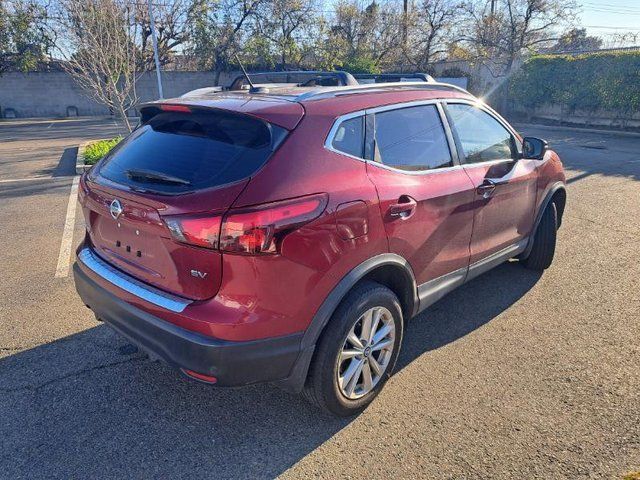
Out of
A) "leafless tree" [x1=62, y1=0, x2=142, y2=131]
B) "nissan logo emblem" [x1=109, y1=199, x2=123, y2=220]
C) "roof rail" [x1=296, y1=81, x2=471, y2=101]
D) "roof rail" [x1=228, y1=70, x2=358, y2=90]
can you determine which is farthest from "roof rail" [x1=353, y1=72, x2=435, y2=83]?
"leafless tree" [x1=62, y1=0, x2=142, y2=131]

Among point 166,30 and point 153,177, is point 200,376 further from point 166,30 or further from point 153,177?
point 166,30

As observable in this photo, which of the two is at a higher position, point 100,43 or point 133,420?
point 100,43

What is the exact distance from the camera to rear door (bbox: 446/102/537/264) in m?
3.37

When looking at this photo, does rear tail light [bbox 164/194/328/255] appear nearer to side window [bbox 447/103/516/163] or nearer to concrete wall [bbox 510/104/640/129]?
side window [bbox 447/103/516/163]

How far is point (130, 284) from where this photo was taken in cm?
246

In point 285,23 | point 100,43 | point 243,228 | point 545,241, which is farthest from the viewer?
point 285,23

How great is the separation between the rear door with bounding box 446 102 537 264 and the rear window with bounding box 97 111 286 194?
1646 millimetres

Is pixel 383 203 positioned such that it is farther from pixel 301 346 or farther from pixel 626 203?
pixel 626 203

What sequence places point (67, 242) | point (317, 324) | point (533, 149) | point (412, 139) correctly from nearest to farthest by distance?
1. point (317, 324)
2. point (412, 139)
3. point (533, 149)
4. point (67, 242)

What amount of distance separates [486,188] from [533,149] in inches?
38.6

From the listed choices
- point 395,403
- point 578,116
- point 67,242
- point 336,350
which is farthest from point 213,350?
point 578,116

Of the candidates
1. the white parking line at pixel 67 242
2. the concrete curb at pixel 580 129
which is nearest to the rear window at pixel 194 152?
the white parking line at pixel 67 242

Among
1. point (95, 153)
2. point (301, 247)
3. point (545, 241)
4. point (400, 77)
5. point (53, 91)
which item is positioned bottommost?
point (545, 241)

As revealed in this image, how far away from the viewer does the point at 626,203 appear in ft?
23.0
